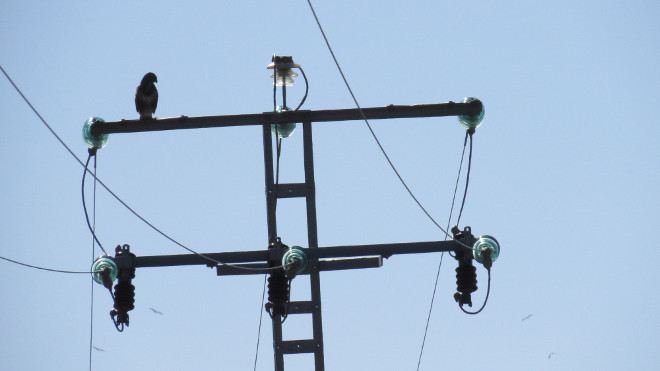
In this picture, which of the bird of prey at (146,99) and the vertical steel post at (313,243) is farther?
the bird of prey at (146,99)

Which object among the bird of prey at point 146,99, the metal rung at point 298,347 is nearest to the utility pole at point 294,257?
the metal rung at point 298,347

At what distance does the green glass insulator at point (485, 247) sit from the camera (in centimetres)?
1278

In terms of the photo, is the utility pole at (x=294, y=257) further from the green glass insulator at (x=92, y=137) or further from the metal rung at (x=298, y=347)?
the green glass insulator at (x=92, y=137)

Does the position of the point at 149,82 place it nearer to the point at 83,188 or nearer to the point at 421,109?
the point at 83,188

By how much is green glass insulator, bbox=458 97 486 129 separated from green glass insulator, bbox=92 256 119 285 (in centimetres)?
376

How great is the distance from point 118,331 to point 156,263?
0.76m

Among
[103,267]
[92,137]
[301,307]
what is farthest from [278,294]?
[92,137]

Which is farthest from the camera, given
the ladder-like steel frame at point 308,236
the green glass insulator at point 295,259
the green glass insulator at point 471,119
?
the green glass insulator at point 471,119

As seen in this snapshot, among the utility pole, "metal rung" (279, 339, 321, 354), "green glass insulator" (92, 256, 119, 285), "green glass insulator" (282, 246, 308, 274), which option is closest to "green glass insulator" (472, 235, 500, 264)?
the utility pole

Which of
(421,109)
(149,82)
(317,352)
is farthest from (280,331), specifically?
(149,82)

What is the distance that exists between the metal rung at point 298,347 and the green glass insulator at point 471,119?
2.75 metres

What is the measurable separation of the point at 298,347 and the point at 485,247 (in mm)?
2016

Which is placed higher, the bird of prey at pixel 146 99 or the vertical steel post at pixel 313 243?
the bird of prey at pixel 146 99

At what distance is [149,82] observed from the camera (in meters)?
14.9
